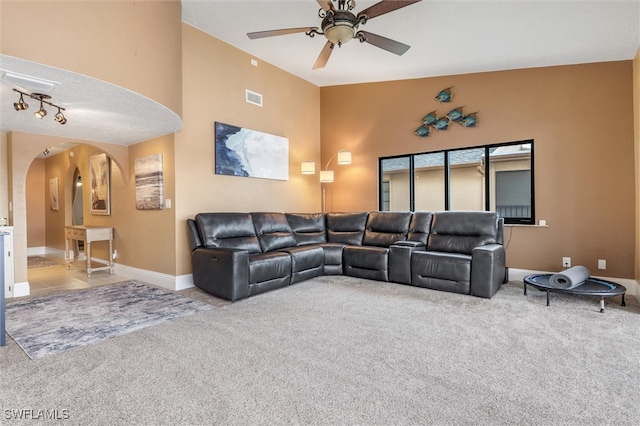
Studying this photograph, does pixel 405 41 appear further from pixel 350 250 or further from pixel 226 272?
pixel 226 272

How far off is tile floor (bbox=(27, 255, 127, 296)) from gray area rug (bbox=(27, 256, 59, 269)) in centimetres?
29

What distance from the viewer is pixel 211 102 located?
461 cm

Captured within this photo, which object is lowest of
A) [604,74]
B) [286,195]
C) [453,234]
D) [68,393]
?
[68,393]

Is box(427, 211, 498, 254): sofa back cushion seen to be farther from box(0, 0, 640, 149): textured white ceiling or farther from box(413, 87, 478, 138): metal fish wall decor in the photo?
box(0, 0, 640, 149): textured white ceiling

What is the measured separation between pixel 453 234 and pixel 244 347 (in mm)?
3355

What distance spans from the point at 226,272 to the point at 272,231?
1.45 m

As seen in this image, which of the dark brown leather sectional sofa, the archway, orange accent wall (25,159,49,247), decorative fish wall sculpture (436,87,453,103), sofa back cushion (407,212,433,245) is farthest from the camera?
orange accent wall (25,159,49,247)

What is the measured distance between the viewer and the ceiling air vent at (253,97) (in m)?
5.16

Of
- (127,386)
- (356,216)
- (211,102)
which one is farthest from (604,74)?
(127,386)

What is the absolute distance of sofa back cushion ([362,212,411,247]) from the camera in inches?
198

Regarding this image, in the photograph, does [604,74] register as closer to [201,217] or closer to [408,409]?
[408,409]

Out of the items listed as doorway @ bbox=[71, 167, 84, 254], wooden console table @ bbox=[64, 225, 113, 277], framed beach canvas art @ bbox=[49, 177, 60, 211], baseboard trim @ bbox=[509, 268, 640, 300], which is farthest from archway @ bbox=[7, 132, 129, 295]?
baseboard trim @ bbox=[509, 268, 640, 300]

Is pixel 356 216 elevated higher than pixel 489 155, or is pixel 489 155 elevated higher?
pixel 489 155

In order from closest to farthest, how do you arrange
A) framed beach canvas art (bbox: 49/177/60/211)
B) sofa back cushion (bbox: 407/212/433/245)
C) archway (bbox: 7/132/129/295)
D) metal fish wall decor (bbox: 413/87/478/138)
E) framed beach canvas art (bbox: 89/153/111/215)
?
archway (bbox: 7/132/129/295) < sofa back cushion (bbox: 407/212/433/245) < metal fish wall decor (bbox: 413/87/478/138) < framed beach canvas art (bbox: 89/153/111/215) < framed beach canvas art (bbox: 49/177/60/211)
